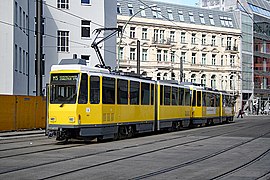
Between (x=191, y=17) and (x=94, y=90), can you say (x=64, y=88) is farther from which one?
(x=191, y=17)

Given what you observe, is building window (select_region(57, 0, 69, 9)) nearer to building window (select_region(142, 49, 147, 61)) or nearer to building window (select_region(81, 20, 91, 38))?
building window (select_region(81, 20, 91, 38))

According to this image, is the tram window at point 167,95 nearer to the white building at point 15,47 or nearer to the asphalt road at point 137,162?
the asphalt road at point 137,162

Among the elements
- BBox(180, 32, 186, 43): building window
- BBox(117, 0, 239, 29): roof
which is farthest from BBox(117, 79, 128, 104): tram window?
BBox(180, 32, 186, 43): building window

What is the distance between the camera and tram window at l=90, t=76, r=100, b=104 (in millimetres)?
21859

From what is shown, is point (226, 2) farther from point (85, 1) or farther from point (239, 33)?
point (85, 1)

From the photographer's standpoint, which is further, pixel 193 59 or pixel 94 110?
pixel 193 59

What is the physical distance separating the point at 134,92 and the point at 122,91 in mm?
1665

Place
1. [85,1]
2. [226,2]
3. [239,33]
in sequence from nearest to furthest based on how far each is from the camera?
[85,1] → [239,33] → [226,2]

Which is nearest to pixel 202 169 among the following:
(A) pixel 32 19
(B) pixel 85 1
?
(A) pixel 32 19

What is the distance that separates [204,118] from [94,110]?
19775 millimetres

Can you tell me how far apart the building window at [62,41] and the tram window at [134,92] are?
2645 cm

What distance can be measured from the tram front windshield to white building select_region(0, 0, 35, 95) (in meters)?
15.9

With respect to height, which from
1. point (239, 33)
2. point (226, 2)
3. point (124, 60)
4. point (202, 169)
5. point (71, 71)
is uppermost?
point (226, 2)

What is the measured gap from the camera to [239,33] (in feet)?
293
